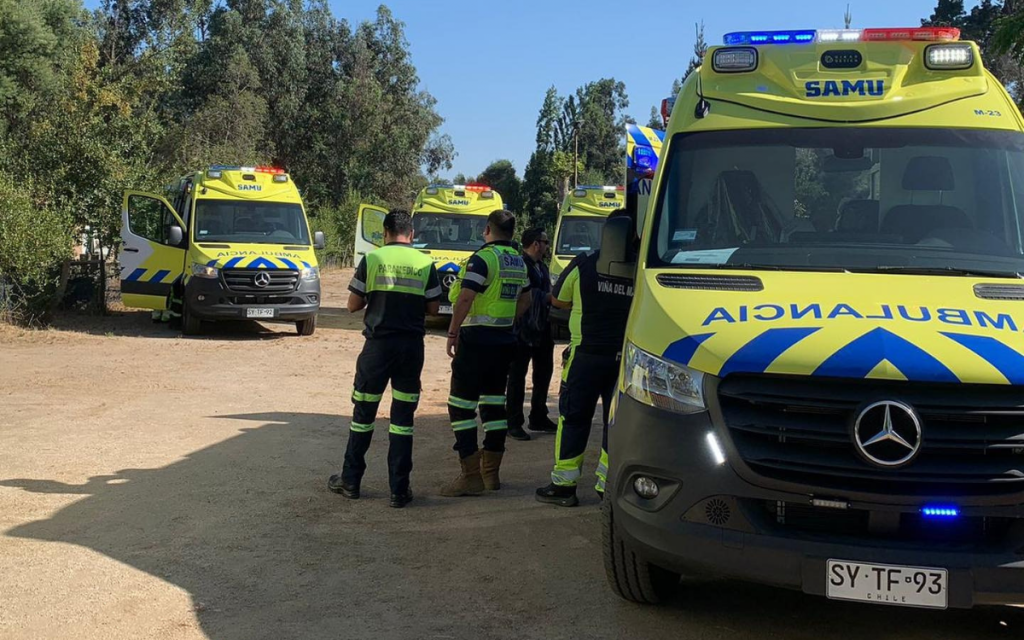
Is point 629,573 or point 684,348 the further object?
point 629,573

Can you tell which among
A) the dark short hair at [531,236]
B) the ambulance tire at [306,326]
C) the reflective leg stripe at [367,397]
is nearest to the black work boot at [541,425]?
the dark short hair at [531,236]

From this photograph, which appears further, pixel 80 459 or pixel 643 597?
pixel 80 459

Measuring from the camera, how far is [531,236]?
847cm

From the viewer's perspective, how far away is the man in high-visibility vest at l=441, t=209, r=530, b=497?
22.3 feet

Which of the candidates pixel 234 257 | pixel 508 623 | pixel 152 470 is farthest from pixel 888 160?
pixel 234 257

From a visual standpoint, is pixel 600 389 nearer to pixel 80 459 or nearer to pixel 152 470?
pixel 152 470

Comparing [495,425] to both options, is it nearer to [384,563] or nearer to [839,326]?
[384,563]

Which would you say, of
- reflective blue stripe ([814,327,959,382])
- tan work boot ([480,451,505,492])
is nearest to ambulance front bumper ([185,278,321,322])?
tan work boot ([480,451,505,492])

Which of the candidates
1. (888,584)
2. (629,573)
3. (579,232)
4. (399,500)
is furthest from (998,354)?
(579,232)

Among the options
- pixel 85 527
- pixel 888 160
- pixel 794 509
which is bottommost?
pixel 85 527

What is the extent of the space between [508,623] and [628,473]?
98cm

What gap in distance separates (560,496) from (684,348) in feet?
9.13

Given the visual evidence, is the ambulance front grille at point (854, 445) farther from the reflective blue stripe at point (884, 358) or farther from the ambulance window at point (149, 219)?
the ambulance window at point (149, 219)

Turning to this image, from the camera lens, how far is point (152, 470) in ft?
24.0
